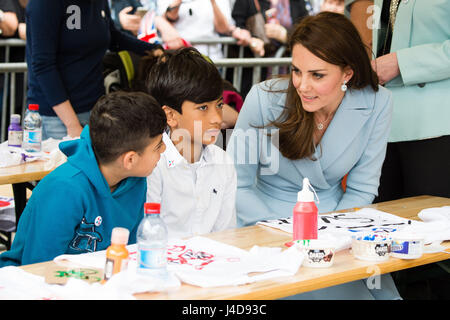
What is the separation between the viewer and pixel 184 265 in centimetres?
182

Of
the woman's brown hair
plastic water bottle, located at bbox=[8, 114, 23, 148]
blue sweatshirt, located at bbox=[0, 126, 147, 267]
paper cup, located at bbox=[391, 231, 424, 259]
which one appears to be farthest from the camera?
plastic water bottle, located at bbox=[8, 114, 23, 148]

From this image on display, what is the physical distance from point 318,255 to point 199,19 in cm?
396

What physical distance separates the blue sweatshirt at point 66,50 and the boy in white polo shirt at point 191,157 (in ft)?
3.85

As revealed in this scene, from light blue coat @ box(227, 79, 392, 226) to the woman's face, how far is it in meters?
0.15

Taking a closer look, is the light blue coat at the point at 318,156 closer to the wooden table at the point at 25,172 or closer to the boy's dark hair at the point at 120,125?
the boy's dark hair at the point at 120,125

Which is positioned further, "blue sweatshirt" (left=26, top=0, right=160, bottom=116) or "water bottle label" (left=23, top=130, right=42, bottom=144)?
"blue sweatshirt" (left=26, top=0, right=160, bottom=116)

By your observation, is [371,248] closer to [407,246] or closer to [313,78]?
[407,246]

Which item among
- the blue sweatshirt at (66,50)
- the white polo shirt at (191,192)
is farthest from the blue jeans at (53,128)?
the white polo shirt at (191,192)

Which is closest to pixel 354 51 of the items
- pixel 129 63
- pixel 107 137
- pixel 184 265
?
pixel 107 137

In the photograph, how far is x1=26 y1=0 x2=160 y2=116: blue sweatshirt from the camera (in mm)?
3648

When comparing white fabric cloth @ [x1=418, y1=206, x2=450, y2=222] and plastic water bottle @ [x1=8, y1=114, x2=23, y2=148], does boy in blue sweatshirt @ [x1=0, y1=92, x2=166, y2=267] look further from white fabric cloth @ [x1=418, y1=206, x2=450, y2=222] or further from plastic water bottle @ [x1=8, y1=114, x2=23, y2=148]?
plastic water bottle @ [x1=8, y1=114, x2=23, y2=148]

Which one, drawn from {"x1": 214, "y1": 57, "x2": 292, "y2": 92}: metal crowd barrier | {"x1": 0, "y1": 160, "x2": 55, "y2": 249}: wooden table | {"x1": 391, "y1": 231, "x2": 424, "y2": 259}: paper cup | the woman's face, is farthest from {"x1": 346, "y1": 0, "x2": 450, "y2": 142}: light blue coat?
{"x1": 214, "y1": 57, "x2": 292, "y2": 92}: metal crowd barrier
